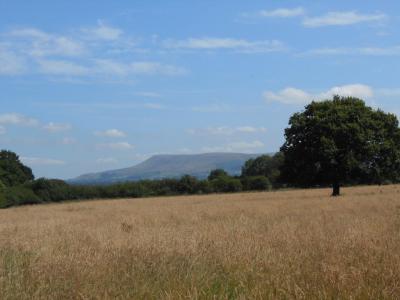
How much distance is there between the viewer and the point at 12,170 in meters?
118

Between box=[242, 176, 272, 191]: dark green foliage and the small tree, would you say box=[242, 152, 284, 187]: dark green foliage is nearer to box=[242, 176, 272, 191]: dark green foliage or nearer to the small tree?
box=[242, 176, 272, 191]: dark green foliage

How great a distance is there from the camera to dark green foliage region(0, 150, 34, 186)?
372 feet

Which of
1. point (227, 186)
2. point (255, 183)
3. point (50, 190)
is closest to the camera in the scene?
point (50, 190)

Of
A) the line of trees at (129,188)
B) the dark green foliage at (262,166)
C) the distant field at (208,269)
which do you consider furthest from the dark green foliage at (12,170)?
the distant field at (208,269)

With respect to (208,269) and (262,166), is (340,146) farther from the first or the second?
(262,166)

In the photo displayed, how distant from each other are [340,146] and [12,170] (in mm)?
90279

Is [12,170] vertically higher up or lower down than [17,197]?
higher up

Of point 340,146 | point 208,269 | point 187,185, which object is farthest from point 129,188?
point 208,269

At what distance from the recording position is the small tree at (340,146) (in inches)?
1668

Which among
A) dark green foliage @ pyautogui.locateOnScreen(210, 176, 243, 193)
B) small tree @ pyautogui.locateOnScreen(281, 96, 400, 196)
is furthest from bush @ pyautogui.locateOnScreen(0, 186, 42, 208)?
small tree @ pyautogui.locateOnScreen(281, 96, 400, 196)

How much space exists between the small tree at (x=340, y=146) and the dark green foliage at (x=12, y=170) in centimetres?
7860

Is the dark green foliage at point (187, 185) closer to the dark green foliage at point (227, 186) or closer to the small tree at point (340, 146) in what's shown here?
the dark green foliage at point (227, 186)

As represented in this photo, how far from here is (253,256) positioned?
25.3 ft

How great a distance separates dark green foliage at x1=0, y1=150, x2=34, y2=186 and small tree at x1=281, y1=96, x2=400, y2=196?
3094 inches
